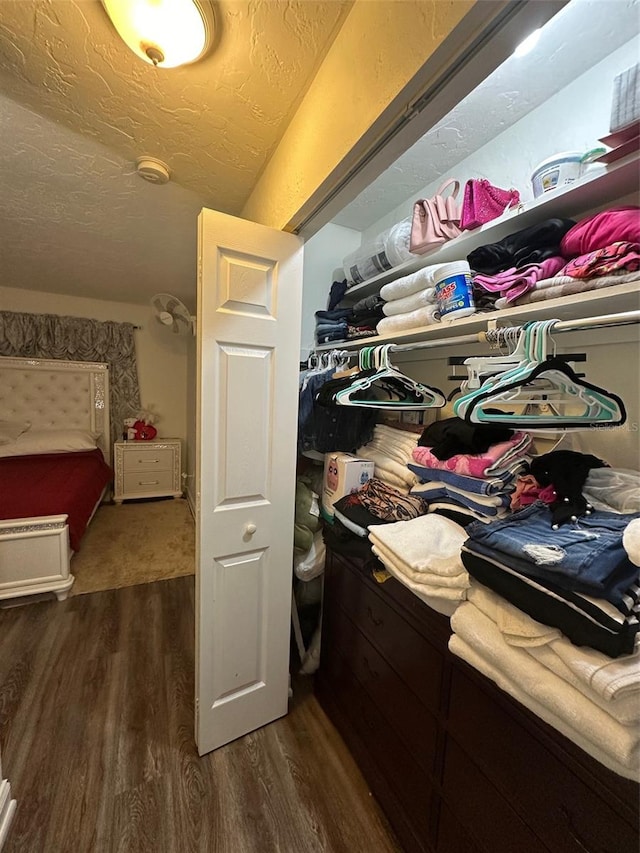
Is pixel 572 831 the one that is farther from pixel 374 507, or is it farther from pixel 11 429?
pixel 11 429

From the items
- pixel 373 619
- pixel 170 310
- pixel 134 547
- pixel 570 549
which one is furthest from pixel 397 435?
pixel 170 310

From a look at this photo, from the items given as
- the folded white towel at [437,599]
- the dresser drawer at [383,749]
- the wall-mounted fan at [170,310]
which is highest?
the wall-mounted fan at [170,310]

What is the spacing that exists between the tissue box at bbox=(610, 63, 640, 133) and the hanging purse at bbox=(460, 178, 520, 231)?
0.38m

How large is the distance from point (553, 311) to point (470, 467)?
47cm

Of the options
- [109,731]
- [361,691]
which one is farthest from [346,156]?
[109,731]

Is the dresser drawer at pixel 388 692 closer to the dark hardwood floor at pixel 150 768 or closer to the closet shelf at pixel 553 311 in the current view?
the dark hardwood floor at pixel 150 768

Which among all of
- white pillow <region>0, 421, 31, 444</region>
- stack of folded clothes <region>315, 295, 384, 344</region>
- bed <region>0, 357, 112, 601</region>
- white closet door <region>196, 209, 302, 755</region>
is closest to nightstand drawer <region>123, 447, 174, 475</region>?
bed <region>0, 357, 112, 601</region>

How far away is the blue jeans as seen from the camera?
59 centimetres

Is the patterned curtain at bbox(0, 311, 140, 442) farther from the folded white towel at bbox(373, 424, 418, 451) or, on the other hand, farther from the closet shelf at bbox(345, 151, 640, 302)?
the closet shelf at bbox(345, 151, 640, 302)

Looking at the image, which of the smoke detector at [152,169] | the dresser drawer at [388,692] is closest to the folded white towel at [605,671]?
the dresser drawer at [388,692]

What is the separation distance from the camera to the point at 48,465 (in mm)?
3107

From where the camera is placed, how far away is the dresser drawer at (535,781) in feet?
1.87

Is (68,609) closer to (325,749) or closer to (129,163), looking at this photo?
(325,749)

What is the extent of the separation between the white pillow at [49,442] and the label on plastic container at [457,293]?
Result: 12.6ft
